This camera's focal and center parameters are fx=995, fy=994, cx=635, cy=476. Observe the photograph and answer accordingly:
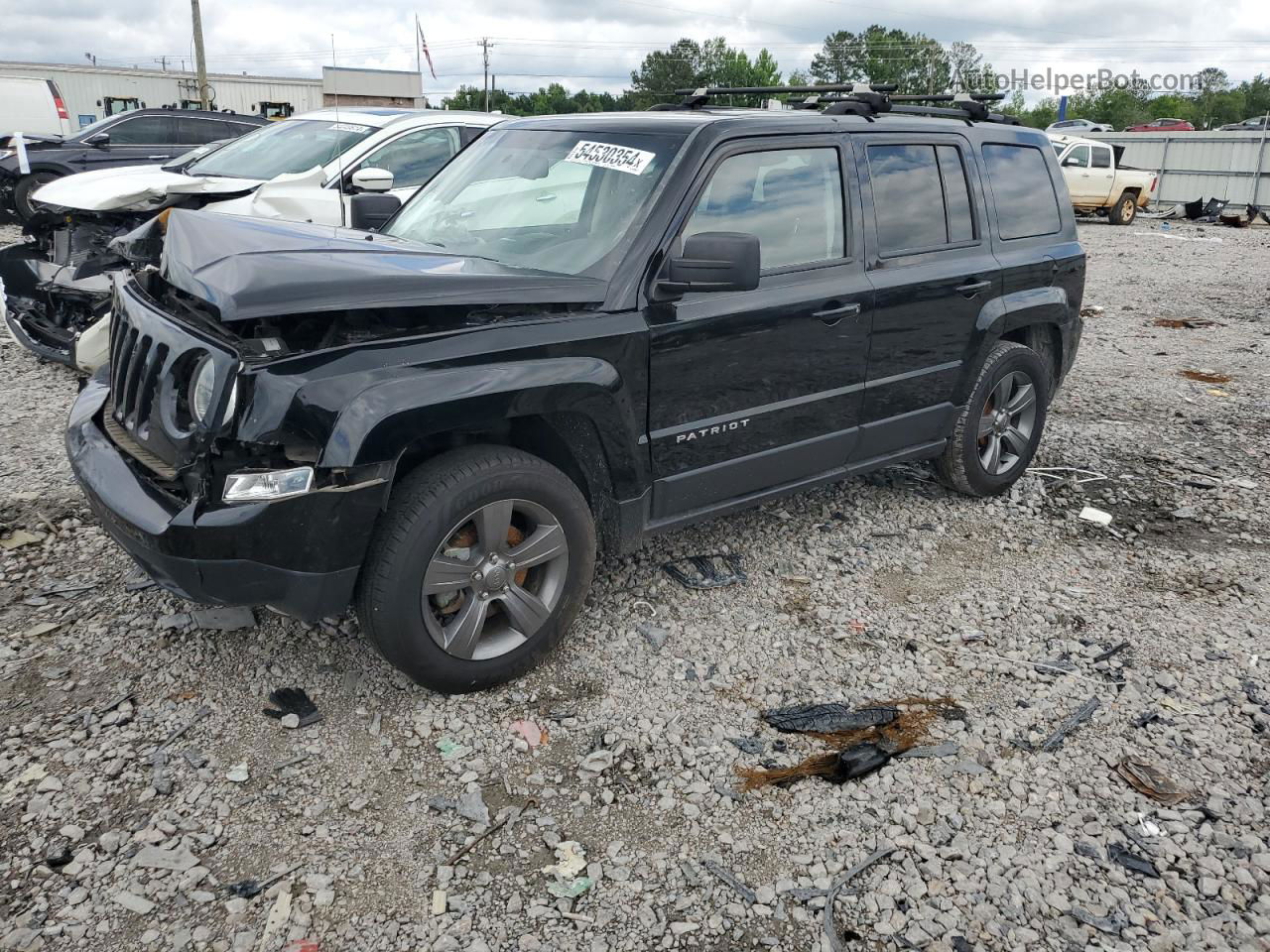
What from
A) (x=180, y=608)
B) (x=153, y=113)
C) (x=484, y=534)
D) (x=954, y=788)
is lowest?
(x=954, y=788)

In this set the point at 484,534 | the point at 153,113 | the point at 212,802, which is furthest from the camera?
the point at 153,113

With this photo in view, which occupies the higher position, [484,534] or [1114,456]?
[484,534]

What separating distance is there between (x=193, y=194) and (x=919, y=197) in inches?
195

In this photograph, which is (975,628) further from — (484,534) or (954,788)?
(484,534)

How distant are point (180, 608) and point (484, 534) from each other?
1.46 metres

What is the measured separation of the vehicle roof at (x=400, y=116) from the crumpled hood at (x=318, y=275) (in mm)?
4940

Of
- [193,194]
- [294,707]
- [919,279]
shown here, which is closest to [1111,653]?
[919,279]

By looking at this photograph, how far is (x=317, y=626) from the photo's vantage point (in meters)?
3.81

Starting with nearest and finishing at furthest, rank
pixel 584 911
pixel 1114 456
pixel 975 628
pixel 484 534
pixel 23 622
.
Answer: pixel 584 911
pixel 484 534
pixel 23 622
pixel 975 628
pixel 1114 456

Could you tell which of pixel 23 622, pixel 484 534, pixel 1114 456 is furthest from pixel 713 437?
pixel 1114 456

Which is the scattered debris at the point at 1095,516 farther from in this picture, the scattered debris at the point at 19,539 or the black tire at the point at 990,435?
the scattered debris at the point at 19,539

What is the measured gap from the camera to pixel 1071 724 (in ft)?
11.1

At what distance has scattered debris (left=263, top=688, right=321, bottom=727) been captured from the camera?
3.27 meters

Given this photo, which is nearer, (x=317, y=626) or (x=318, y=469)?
(x=318, y=469)
